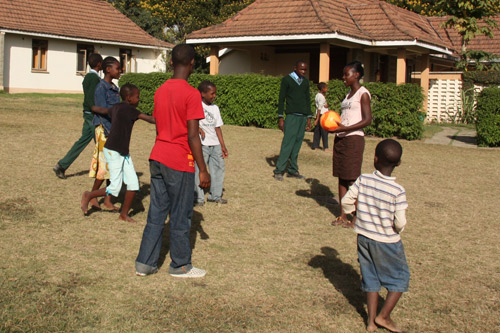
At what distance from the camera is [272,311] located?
419 cm

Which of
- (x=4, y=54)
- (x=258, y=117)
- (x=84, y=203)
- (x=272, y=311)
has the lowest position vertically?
(x=272, y=311)

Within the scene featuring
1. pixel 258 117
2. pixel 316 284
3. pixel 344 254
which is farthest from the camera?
pixel 258 117

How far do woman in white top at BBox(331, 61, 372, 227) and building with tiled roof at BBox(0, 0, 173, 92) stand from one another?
2524 cm

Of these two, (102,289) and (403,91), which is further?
(403,91)

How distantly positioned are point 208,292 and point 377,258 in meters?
1.35

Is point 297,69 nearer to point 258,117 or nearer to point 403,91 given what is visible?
point 403,91

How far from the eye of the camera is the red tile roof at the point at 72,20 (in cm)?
2917

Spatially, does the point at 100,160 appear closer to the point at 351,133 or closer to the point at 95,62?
the point at 95,62

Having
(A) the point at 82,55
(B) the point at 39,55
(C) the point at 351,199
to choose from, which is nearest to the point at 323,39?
(C) the point at 351,199

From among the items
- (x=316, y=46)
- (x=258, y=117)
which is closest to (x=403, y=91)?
(x=258, y=117)

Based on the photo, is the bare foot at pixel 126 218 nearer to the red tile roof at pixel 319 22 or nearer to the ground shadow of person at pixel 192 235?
the ground shadow of person at pixel 192 235

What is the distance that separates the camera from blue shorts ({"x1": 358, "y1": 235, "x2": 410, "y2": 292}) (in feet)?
13.0

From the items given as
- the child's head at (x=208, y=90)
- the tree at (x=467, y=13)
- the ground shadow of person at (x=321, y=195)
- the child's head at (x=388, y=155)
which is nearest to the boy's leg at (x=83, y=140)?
the child's head at (x=208, y=90)

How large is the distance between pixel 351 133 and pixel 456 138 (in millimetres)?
11503
